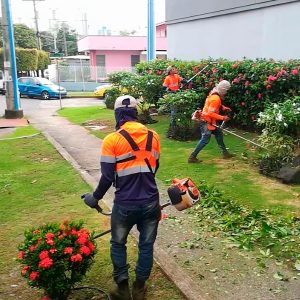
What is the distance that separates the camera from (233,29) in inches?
558

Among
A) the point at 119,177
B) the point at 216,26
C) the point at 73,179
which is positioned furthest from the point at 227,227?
the point at 216,26

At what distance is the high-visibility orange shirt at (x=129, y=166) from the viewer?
3744 mm

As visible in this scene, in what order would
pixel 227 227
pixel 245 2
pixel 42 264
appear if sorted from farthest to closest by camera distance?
pixel 245 2
pixel 227 227
pixel 42 264

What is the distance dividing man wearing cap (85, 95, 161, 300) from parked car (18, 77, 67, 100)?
2811cm

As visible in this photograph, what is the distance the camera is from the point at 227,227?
18.4ft

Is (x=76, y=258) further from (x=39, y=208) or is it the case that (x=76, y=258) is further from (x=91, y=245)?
(x=39, y=208)

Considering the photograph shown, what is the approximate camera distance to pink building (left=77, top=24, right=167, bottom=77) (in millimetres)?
42750

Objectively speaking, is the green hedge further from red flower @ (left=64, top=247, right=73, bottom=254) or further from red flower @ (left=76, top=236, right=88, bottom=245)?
red flower @ (left=64, top=247, right=73, bottom=254)

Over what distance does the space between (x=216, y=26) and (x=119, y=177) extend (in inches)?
490

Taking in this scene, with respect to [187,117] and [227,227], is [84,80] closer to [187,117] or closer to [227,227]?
[187,117]

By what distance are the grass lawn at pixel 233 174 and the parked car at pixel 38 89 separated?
21174mm

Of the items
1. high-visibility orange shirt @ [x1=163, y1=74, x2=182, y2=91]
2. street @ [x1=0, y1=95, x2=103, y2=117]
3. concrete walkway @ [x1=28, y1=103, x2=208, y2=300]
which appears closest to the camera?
concrete walkway @ [x1=28, y1=103, x2=208, y2=300]

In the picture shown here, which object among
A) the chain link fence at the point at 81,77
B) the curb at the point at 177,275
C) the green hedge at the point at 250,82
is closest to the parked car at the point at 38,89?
the chain link fence at the point at 81,77

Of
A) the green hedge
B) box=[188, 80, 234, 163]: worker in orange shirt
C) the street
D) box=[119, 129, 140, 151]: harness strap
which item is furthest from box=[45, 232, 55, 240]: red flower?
the street
